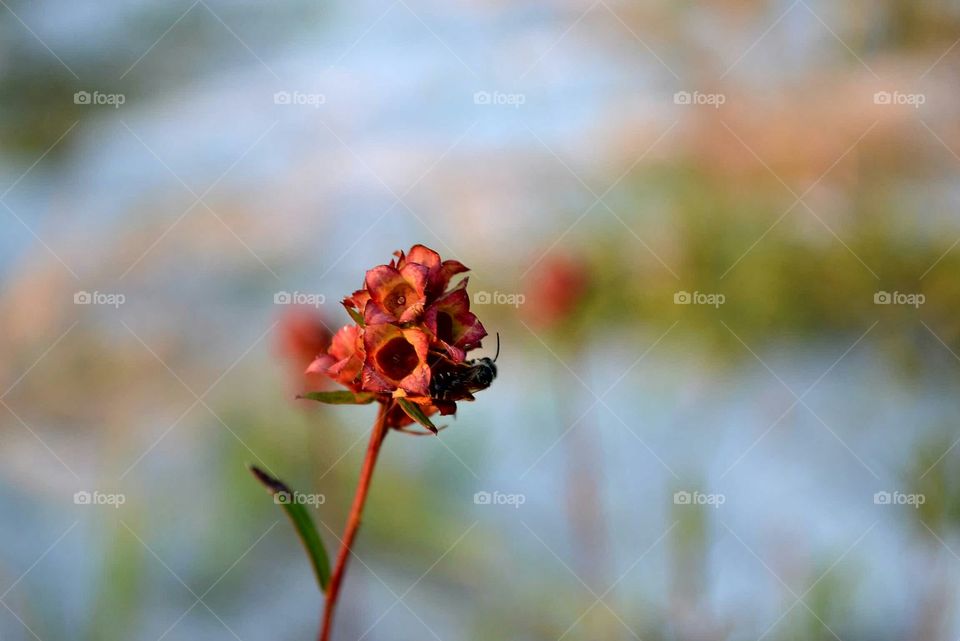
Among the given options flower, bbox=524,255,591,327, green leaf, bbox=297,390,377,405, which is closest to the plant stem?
green leaf, bbox=297,390,377,405

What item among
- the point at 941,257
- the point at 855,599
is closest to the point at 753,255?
the point at 941,257

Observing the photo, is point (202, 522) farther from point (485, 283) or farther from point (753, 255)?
point (753, 255)

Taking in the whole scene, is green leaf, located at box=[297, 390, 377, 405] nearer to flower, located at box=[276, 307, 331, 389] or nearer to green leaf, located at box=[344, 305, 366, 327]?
green leaf, located at box=[344, 305, 366, 327]

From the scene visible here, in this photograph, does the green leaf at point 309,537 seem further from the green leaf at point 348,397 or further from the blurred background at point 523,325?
the blurred background at point 523,325

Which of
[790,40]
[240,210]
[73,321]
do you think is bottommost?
[73,321]

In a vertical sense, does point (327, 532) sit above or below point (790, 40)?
below

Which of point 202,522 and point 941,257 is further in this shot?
point 941,257
